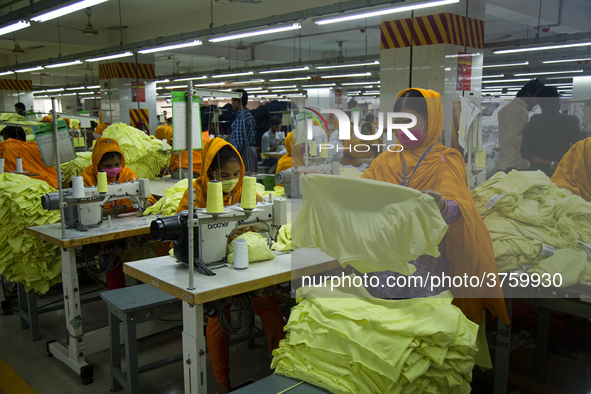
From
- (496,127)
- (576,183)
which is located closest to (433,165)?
(496,127)

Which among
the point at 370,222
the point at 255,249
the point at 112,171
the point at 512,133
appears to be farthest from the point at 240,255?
the point at 112,171

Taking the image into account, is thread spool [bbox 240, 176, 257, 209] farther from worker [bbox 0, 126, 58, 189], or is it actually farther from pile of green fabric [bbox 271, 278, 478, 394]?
worker [bbox 0, 126, 58, 189]

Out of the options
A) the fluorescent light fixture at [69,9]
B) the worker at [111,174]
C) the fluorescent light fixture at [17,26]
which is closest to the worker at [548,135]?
the worker at [111,174]

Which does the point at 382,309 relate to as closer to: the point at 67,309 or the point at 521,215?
the point at 521,215

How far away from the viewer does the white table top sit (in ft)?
6.53

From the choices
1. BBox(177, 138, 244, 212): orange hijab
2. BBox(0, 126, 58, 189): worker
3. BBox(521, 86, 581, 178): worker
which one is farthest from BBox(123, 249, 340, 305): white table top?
BBox(0, 126, 58, 189): worker

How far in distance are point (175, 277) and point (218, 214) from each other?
36 cm

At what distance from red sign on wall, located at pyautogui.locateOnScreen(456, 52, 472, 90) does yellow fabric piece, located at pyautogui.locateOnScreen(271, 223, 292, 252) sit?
13.0 feet

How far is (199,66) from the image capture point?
18828mm

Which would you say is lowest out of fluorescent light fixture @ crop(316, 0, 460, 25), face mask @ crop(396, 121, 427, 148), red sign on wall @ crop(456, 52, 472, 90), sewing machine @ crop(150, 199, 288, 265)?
sewing machine @ crop(150, 199, 288, 265)

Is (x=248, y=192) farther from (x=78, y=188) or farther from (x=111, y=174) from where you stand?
(x=111, y=174)

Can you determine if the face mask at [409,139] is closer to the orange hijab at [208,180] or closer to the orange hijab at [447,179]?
the orange hijab at [447,179]

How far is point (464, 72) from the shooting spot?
566cm

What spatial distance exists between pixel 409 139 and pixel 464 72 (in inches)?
174
